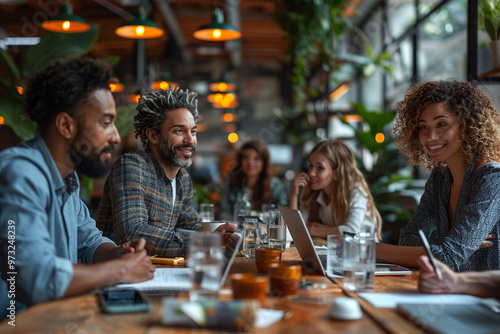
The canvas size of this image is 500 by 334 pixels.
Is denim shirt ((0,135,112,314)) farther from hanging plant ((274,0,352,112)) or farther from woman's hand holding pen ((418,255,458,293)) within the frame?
hanging plant ((274,0,352,112))

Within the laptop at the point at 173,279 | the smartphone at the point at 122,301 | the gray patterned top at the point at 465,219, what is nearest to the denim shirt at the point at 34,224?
the smartphone at the point at 122,301

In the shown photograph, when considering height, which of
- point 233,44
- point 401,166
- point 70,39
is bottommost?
point 401,166

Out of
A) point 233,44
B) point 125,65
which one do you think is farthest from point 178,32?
point 125,65

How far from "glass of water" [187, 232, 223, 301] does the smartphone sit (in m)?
0.14

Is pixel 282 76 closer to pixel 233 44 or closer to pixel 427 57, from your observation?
pixel 233 44

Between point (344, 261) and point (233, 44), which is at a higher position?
point (233, 44)

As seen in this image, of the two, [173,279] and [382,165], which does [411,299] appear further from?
[382,165]

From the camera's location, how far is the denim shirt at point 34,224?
4.04ft

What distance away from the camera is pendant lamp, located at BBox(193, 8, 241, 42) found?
3938 millimetres

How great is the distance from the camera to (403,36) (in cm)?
569

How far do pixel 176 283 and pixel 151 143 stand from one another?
3.79 ft

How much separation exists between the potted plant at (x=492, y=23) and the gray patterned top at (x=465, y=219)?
0.71 metres

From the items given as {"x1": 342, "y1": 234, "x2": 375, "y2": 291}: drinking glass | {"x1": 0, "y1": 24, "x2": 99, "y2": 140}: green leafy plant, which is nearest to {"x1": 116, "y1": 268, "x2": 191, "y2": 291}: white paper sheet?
{"x1": 342, "y1": 234, "x2": 375, "y2": 291}: drinking glass

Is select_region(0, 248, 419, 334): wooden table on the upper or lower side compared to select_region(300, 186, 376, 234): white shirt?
lower
